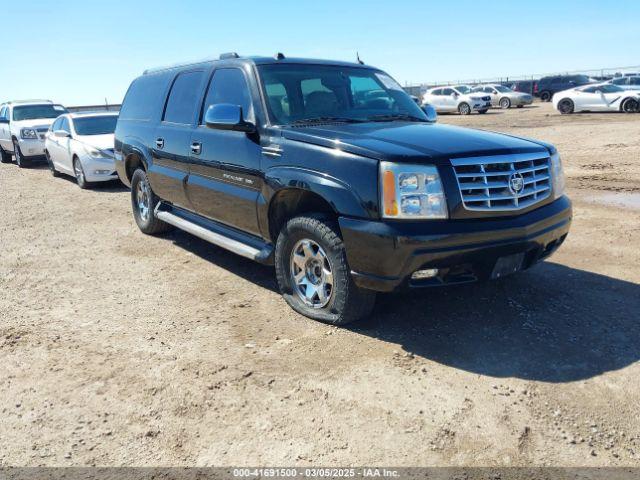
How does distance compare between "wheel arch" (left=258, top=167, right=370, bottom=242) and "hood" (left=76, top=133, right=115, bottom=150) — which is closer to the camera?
"wheel arch" (left=258, top=167, right=370, bottom=242)

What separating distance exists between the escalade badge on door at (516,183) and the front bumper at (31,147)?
1439cm

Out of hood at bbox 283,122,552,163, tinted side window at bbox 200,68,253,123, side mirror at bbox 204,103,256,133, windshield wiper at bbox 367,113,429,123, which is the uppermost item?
tinted side window at bbox 200,68,253,123

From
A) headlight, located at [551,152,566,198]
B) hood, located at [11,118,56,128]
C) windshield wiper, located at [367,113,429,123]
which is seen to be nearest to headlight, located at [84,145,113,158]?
hood, located at [11,118,56,128]

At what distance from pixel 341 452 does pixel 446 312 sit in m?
1.91

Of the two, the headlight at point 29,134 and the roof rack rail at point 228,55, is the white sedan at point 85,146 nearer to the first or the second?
the headlight at point 29,134

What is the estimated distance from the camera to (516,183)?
3.72 m

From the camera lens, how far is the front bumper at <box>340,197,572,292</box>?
342cm

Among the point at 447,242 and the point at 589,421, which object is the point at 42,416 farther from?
the point at 589,421

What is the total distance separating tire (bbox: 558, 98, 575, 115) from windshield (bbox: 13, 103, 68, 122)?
21.7 meters

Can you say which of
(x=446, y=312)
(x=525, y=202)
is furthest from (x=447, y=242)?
(x=446, y=312)

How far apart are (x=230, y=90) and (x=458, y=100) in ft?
93.0

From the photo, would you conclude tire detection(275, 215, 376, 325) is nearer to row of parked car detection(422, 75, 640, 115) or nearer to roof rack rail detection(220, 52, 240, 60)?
roof rack rail detection(220, 52, 240, 60)

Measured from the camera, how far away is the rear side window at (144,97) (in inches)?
245

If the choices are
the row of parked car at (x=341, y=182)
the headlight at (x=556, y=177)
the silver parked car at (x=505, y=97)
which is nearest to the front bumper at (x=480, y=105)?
the silver parked car at (x=505, y=97)
